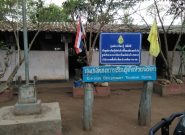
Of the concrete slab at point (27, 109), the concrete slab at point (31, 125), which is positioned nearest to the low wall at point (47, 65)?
the concrete slab at point (27, 109)

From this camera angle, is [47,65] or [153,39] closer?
A: [153,39]

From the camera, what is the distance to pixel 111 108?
9.26m

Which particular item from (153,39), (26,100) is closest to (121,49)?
(153,39)

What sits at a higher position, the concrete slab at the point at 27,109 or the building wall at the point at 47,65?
the building wall at the point at 47,65

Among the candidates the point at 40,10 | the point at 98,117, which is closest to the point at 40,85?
the point at 40,10

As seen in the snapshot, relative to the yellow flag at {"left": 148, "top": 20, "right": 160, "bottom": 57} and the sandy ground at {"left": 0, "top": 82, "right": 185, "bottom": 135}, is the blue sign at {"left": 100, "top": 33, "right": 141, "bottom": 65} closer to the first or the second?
the yellow flag at {"left": 148, "top": 20, "right": 160, "bottom": 57}

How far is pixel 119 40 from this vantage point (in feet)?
23.4

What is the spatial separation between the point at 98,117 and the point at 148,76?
1.87m

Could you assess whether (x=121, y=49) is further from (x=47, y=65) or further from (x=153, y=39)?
(x=47, y=65)

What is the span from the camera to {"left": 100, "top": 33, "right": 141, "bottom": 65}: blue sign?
7.14 m

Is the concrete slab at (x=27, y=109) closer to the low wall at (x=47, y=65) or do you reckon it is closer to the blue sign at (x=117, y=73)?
the blue sign at (x=117, y=73)

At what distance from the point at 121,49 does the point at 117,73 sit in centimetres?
59

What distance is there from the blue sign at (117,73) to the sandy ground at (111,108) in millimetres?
1152

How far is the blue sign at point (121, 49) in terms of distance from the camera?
7141 millimetres
